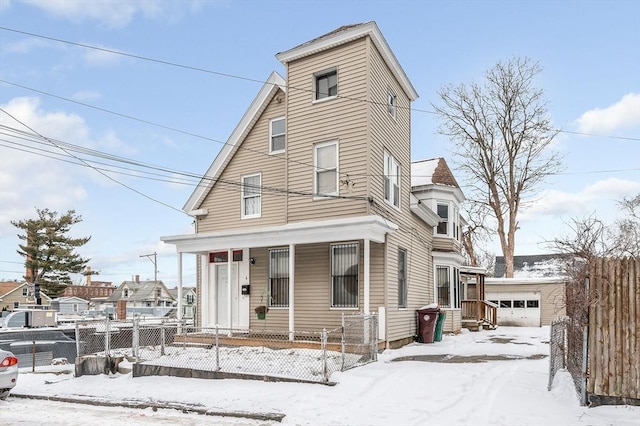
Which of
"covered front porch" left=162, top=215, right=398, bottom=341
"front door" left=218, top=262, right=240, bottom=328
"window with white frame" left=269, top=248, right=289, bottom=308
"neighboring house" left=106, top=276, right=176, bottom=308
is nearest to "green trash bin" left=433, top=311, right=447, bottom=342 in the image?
"covered front porch" left=162, top=215, right=398, bottom=341

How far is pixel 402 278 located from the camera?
1605 cm

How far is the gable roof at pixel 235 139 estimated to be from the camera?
54.6 ft

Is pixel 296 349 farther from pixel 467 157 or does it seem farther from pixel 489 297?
pixel 467 157

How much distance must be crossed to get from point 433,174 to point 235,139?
29.3 ft

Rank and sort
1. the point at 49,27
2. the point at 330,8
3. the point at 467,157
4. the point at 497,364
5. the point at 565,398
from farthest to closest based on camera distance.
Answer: the point at 467,157 → the point at 330,8 → the point at 49,27 → the point at 497,364 → the point at 565,398

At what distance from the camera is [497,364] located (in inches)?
465

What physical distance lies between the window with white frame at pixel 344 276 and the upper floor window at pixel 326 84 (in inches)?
181

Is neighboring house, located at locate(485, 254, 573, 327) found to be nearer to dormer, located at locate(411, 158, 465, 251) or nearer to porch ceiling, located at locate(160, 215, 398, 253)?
dormer, located at locate(411, 158, 465, 251)

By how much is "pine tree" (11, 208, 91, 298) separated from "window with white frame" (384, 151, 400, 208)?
47.5 m

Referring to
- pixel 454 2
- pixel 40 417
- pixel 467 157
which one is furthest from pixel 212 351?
pixel 467 157

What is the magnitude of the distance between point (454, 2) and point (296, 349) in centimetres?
1116

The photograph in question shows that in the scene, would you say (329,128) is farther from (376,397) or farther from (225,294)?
(376,397)

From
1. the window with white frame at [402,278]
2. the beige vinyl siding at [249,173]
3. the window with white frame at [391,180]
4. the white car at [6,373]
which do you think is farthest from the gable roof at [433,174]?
the white car at [6,373]

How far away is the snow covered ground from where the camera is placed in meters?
7.43
